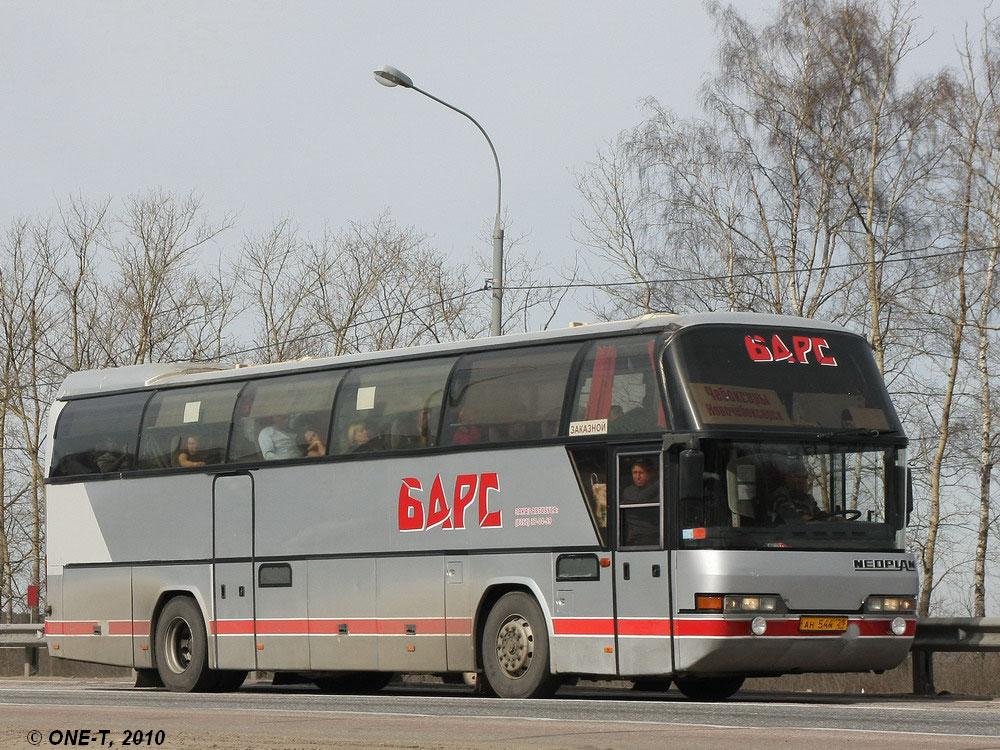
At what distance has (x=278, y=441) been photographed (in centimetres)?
2156

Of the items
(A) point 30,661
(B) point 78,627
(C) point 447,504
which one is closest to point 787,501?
(C) point 447,504

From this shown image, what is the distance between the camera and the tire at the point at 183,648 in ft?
73.8

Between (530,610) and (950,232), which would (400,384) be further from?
(950,232)

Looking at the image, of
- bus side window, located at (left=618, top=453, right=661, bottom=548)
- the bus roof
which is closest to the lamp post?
the bus roof

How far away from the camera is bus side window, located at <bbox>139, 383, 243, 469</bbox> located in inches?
882

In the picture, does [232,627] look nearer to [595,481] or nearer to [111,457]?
[111,457]

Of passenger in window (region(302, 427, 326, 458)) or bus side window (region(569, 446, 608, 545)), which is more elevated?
passenger in window (region(302, 427, 326, 458))

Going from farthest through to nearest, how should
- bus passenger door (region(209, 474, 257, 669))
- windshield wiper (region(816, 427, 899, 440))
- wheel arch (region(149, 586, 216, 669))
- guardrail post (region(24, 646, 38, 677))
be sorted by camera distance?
1. guardrail post (region(24, 646, 38, 677))
2. wheel arch (region(149, 586, 216, 669))
3. bus passenger door (region(209, 474, 257, 669))
4. windshield wiper (region(816, 427, 899, 440))

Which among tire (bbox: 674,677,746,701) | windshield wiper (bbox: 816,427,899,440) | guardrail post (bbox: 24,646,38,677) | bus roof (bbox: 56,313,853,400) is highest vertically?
bus roof (bbox: 56,313,853,400)

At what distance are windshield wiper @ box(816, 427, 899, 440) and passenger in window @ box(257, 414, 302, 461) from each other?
6443 mm

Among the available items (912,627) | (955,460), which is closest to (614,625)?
(912,627)

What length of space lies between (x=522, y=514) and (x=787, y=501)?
2844 mm

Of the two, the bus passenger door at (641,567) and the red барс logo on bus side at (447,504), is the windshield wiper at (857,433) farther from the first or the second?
the red барс logo on bus side at (447,504)

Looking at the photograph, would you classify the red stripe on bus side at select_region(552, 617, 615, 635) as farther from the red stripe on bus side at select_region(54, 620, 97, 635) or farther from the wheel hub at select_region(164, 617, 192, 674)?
the red stripe on bus side at select_region(54, 620, 97, 635)
